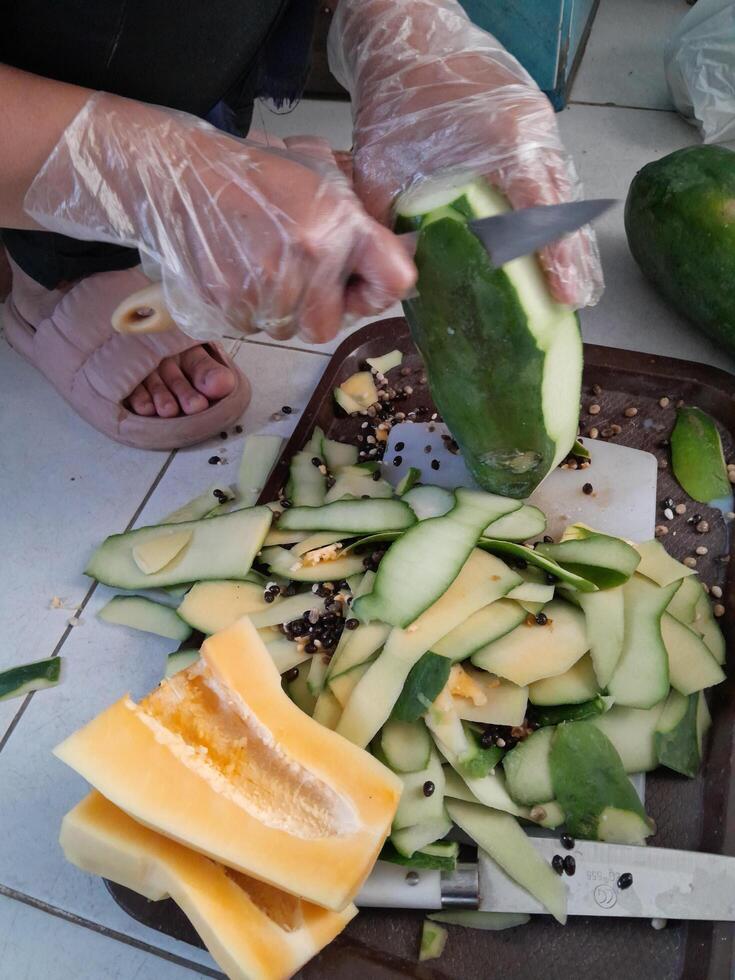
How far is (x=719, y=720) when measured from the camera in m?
0.84

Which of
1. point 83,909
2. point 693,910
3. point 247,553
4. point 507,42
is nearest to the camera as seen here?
point 693,910

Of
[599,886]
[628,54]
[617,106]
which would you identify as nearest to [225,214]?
[599,886]

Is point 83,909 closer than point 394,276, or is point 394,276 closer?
point 394,276

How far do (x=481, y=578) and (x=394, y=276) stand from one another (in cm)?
34

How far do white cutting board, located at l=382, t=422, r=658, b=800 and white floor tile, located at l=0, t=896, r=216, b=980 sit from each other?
0.60 m

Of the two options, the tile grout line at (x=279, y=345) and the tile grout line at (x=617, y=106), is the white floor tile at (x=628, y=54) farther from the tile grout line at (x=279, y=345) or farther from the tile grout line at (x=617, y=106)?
the tile grout line at (x=279, y=345)

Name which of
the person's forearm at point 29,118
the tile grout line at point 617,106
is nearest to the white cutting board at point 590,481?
the person's forearm at point 29,118

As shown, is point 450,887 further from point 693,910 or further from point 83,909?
point 83,909

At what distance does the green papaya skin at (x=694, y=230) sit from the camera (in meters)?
1.11

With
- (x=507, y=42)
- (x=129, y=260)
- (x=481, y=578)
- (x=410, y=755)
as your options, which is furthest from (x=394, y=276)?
(x=507, y=42)

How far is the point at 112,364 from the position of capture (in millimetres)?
1198

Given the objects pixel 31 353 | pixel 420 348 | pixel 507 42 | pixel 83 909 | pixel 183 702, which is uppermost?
pixel 507 42

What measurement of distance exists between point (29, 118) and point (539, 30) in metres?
1.22

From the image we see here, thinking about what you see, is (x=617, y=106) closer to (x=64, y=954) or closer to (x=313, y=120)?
(x=313, y=120)
